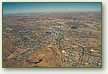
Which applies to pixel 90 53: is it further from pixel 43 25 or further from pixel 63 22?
pixel 43 25

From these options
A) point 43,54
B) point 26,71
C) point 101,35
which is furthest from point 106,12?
point 26,71

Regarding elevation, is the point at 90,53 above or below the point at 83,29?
below

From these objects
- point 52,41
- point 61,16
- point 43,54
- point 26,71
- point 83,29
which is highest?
point 61,16

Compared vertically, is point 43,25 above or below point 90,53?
above

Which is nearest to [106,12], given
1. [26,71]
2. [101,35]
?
[101,35]

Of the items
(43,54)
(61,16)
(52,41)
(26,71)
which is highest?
(61,16)

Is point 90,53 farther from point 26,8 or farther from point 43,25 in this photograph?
point 26,8
